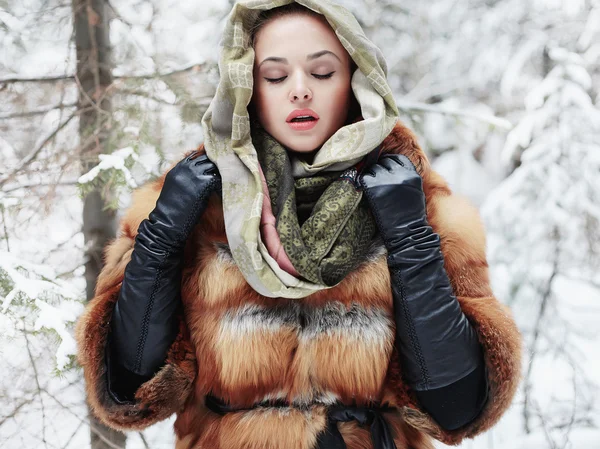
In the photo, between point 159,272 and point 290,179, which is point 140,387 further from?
point 290,179

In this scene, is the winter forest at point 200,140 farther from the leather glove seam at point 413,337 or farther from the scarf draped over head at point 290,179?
the leather glove seam at point 413,337

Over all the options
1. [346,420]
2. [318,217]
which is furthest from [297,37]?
[346,420]

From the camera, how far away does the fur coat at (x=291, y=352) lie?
65.1 inches

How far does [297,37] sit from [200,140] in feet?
6.97

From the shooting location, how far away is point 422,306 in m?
1.57

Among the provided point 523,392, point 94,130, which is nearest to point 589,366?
point 523,392

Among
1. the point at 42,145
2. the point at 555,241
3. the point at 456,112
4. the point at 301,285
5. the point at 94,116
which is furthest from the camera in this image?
the point at 555,241

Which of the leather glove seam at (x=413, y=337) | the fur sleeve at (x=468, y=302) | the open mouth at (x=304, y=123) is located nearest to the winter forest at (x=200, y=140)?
the open mouth at (x=304, y=123)

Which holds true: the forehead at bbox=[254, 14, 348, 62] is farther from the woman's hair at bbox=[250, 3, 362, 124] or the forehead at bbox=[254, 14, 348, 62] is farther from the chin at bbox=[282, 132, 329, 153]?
the chin at bbox=[282, 132, 329, 153]

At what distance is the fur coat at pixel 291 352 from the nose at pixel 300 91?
386mm

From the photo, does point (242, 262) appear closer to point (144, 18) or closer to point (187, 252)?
point (187, 252)

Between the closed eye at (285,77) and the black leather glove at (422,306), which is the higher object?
the closed eye at (285,77)

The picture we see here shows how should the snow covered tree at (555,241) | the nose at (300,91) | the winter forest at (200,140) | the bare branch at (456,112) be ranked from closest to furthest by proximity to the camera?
1. the nose at (300,91)
2. the winter forest at (200,140)
3. the bare branch at (456,112)
4. the snow covered tree at (555,241)

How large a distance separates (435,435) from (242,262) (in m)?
0.73
